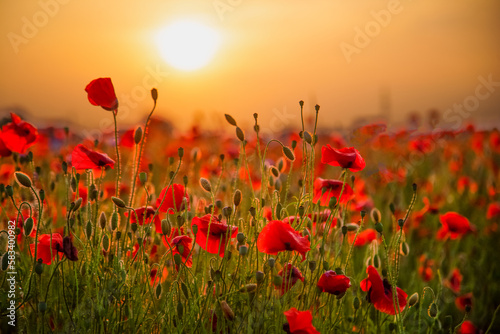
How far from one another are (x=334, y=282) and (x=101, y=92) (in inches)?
41.5

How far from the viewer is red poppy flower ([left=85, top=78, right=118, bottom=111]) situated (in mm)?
1926

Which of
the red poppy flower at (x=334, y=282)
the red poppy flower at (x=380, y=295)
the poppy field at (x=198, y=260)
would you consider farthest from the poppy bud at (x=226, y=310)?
the red poppy flower at (x=380, y=295)

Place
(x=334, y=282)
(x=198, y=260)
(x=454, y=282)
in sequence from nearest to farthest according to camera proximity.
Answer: (x=334, y=282)
(x=198, y=260)
(x=454, y=282)

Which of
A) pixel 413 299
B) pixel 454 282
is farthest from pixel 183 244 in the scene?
pixel 454 282

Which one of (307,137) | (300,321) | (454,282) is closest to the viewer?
(300,321)

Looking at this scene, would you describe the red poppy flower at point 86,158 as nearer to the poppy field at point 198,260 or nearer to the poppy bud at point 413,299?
the poppy field at point 198,260

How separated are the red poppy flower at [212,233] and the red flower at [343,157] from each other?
43 cm

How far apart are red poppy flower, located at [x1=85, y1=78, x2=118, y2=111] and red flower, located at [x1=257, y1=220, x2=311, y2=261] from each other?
757mm

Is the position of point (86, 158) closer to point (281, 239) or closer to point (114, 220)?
point (114, 220)

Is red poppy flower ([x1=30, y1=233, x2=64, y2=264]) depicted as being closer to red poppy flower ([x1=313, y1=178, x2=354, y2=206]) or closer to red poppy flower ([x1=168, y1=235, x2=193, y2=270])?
red poppy flower ([x1=168, y1=235, x2=193, y2=270])

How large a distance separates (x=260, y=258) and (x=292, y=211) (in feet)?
5.45

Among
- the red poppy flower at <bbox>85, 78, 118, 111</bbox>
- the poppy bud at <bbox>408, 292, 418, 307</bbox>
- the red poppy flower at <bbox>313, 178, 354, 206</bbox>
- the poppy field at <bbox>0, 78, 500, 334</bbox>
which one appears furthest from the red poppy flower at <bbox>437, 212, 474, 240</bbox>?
the red poppy flower at <bbox>85, 78, 118, 111</bbox>

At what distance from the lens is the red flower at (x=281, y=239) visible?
5.38 ft

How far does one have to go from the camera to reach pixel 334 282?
173 cm
